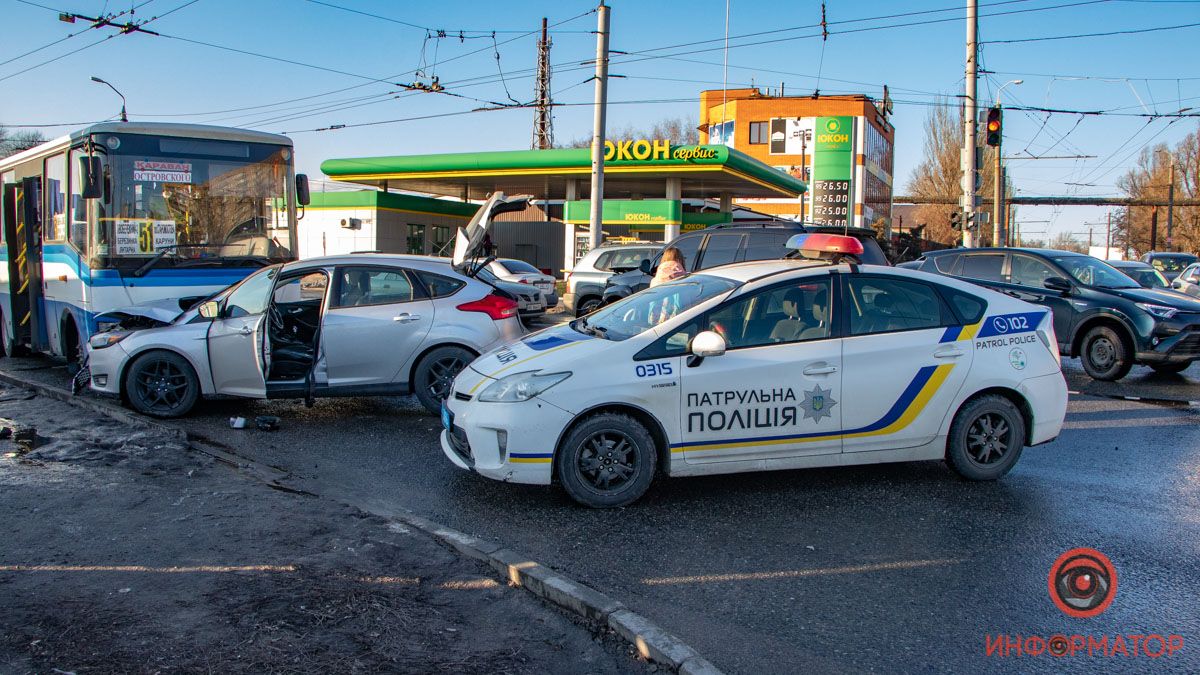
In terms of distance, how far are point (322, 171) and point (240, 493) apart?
32735 mm

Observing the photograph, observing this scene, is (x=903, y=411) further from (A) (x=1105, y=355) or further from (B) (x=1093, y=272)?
(B) (x=1093, y=272)

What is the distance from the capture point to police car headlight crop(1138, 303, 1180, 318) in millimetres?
11148

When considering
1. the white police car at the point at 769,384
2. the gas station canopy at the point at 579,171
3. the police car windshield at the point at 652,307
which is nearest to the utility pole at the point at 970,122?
the gas station canopy at the point at 579,171

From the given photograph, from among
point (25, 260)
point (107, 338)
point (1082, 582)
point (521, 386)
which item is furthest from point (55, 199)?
point (1082, 582)

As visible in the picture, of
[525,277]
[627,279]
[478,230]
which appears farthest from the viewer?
[525,277]

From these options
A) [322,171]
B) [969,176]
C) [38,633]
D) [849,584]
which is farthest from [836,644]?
[322,171]

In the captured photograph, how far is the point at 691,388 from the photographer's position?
5.67 metres

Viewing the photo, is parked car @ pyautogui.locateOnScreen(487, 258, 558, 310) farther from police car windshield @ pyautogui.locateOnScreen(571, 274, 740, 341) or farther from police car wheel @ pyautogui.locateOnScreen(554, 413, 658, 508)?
police car wheel @ pyautogui.locateOnScreen(554, 413, 658, 508)

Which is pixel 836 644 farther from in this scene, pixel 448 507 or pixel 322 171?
pixel 322 171

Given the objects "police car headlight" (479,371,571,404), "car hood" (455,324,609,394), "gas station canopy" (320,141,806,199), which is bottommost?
"police car headlight" (479,371,571,404)

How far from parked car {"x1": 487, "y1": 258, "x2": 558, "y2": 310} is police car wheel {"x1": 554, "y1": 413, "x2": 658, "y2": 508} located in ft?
49.7

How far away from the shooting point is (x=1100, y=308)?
11.6 m

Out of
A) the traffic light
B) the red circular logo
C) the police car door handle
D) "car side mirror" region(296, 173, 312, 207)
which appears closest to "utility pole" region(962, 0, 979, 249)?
the traffic light

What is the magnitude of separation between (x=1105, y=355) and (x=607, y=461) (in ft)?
29.3
